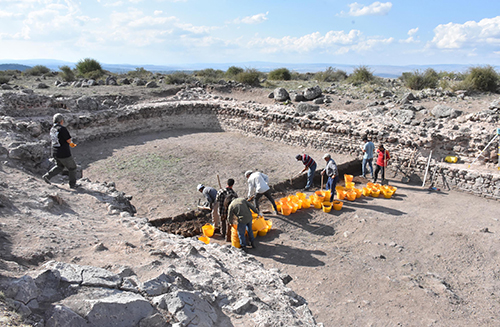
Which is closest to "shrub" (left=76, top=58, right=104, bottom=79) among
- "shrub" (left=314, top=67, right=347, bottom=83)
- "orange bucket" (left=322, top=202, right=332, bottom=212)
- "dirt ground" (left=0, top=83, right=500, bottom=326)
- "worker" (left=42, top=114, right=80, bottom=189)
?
"shrub" (left=314, top=67, right=347, bottom=83)

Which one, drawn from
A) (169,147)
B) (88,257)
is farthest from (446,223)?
(169,147)

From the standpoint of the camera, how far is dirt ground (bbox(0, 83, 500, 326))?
4160 mm

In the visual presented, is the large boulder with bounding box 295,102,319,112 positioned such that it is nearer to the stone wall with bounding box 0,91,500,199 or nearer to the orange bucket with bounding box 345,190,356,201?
the stone wall with bounding box 0,91,500,199

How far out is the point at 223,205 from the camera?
648 cm

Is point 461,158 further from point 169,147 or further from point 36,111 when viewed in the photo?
point 36,111

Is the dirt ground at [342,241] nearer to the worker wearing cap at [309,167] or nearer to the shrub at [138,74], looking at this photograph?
the worker wearing cap at [309,167]

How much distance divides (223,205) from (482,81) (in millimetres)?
13264

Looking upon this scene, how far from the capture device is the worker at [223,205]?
254 inches

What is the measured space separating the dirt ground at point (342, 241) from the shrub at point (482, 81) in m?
6.84

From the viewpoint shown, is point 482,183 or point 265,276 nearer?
point 265,276

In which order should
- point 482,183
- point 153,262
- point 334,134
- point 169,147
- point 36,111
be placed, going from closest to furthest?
1. point 153,262
2. point 482,183
3. point 334,134
4. point 169,147
5. point 36,111

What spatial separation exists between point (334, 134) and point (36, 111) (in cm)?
1289

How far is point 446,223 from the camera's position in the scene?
701 centimetres

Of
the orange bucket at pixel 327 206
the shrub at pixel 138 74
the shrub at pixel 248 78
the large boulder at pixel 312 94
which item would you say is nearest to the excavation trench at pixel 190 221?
the orange bucket at pixel 327 206
